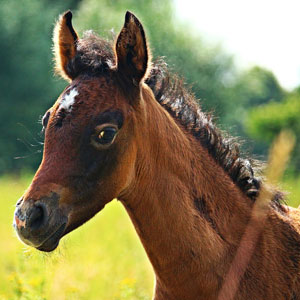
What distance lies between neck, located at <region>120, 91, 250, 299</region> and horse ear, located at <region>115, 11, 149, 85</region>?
0.69 feet

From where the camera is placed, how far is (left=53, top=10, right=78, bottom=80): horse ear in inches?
141

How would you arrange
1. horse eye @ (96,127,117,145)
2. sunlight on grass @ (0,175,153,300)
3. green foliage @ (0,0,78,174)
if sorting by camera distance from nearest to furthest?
1. horse eye @ (96,127,117,145)
2. sunlight on grass @ (0,175,153,300)
3. green foliage @ (0,0,78,174)

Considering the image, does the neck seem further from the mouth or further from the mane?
the mouth

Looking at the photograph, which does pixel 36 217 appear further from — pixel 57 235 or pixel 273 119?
pixel 273 119

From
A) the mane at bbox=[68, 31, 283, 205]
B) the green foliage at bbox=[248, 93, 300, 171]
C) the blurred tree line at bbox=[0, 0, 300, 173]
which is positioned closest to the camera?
the mane at bbox=[68, 31, 283, 205]

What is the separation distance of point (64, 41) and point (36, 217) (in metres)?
1.32

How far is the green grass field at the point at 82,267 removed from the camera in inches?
163

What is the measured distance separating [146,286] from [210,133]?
321 cm

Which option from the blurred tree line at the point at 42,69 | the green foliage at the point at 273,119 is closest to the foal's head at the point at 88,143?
the green foliage at the point at 273,119

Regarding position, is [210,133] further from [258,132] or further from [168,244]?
[258,132]

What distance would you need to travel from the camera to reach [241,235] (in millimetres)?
3289

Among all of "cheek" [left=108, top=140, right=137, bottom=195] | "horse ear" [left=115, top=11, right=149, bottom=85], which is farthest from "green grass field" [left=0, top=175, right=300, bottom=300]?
"horse ear" [left=115, top=11, right=149, bottom=85]

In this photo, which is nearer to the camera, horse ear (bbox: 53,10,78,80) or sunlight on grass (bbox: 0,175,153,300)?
horse ear (bbox: 53,10,78,80)

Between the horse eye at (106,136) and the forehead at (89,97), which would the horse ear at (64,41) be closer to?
the forehead at (89,97)
